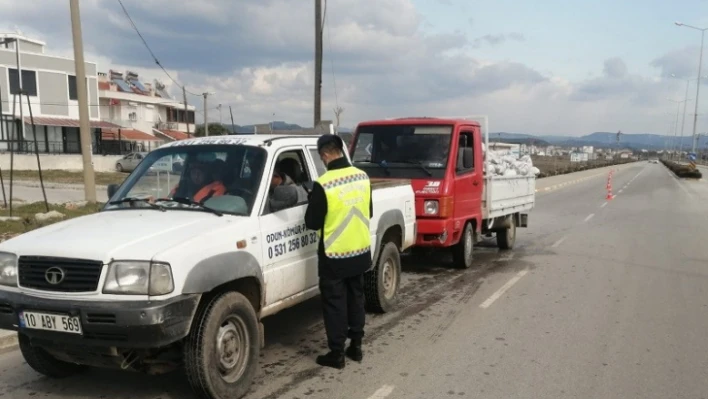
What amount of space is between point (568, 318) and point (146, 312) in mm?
4741

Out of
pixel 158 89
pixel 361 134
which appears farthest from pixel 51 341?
pixel 158 89

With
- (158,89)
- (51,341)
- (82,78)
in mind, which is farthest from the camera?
(158,89)

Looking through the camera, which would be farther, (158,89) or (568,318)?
(158,89)

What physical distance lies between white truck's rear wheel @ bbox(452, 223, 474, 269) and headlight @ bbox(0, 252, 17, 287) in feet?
21.2

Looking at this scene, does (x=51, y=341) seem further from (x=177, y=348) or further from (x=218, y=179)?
(x=218, y=179)

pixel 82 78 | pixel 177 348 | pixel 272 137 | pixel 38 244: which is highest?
pixel 82 78

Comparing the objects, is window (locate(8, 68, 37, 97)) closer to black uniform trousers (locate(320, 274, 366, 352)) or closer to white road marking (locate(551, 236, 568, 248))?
white road marking (locate(551, 236, 568, 248))

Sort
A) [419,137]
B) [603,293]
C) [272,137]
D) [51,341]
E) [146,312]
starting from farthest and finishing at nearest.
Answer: [419,137], [603,293], [272,137], [51,341], [146,312]

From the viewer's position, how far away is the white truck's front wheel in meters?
3.88

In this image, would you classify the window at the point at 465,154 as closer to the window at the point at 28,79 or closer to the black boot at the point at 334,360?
the black boot at the point at 334,360

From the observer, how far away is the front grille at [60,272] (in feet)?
12.0

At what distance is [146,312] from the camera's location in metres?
3.54

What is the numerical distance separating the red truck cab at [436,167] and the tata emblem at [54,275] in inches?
213

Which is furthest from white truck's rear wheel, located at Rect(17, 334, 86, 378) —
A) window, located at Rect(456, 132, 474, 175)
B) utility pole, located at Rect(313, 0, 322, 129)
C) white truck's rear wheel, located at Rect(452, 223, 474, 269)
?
utility pole, located at Rect(313, 0, 322, 129)
